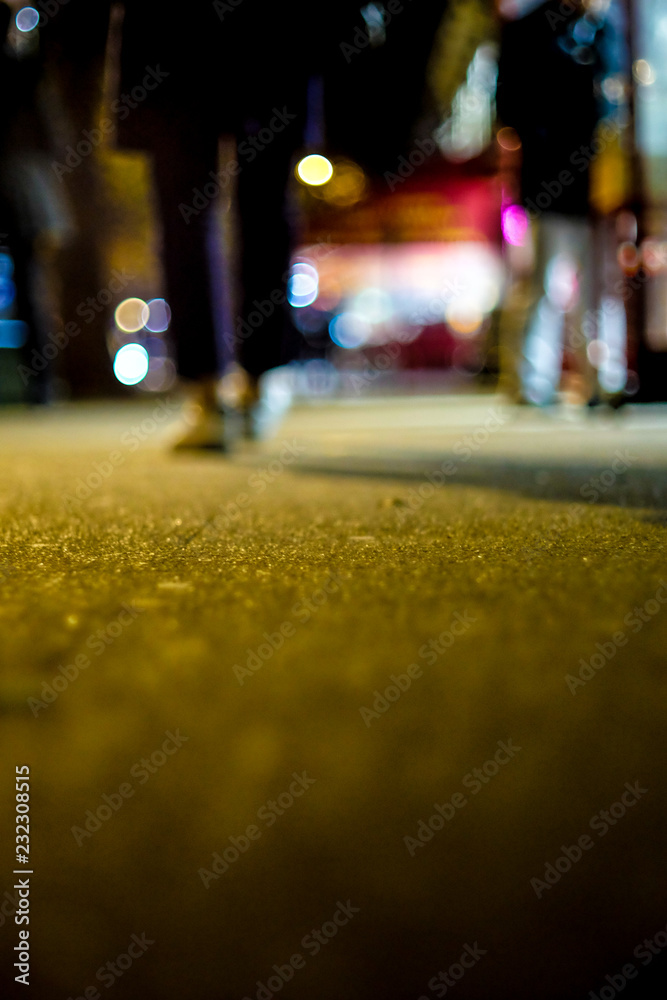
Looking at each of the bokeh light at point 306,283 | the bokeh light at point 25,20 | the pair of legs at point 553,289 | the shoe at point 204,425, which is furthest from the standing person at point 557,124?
the bokeh light at point 306,283

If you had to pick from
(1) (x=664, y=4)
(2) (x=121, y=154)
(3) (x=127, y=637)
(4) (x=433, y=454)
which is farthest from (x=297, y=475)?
(1) (x=664, y=4)

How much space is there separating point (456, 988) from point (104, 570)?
4.71ft

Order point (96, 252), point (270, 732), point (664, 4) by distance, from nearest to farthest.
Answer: point (270, 732)
point (664, 4)
point (96, 252)

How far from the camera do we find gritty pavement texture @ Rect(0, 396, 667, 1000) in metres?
0.90

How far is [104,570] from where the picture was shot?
86.1 inches

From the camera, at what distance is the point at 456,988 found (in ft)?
2.86

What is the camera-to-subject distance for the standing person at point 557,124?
227 inches

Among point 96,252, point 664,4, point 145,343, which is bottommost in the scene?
point 145,343

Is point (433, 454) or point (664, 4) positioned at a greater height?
point (664, 4)

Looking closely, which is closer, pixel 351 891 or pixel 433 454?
pixel 351 891

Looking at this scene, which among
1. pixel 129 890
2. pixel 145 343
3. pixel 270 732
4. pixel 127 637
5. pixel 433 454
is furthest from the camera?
pixel 145 343

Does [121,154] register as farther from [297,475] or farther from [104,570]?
[104,570]

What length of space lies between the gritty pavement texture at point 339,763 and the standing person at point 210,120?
198 cm

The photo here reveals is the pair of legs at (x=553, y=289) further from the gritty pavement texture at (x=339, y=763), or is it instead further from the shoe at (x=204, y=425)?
the gritty pavement texture at (x=339, y=763)
